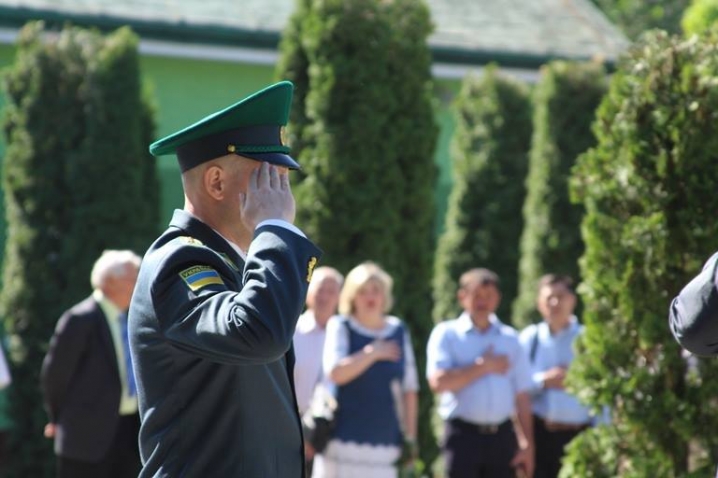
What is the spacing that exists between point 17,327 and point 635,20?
24.2 metres

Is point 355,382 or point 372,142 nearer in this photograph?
point 355,382

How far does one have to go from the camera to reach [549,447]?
945 cm

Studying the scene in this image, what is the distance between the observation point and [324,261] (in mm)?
10125

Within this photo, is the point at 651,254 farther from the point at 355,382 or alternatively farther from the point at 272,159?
the point at 355,382


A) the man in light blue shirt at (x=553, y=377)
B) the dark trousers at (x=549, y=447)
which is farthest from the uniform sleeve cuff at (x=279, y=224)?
the dark trousers at (x=549, y=447)

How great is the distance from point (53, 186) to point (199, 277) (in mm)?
8278

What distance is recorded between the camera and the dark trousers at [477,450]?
8570 mm

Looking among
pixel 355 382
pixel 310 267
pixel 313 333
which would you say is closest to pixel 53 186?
pixel 313 333

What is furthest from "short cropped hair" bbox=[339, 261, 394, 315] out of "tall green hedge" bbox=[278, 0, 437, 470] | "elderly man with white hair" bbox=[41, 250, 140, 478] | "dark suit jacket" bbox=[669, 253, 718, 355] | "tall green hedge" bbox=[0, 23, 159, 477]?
"dark suit jacket" bbox=[669, 253, 718, 355]

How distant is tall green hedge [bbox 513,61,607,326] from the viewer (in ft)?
40.5

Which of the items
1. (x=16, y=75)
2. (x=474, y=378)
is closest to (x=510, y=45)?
(x=16, y=75)

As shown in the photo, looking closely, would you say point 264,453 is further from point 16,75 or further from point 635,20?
point 635,20

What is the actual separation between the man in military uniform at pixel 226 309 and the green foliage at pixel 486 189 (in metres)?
10.0

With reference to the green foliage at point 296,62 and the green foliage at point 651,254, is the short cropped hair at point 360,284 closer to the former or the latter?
the green foliage at point 296,62
